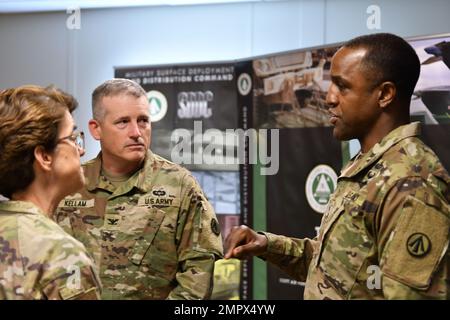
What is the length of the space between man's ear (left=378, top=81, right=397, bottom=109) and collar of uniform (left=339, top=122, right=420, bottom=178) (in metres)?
0.09

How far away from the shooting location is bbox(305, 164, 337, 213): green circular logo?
429 centimetres

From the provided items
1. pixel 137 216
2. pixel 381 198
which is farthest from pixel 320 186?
pixel 381 198

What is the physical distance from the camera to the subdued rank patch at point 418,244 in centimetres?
176

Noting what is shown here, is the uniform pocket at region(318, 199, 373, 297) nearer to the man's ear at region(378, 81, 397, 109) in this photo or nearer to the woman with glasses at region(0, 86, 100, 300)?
the man's ear at region(378, 81, 397, 109)

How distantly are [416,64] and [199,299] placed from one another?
112 cm

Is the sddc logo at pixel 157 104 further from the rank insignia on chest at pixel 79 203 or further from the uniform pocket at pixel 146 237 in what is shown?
the uniform pocket at pixel 146 237

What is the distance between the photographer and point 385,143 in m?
1.99

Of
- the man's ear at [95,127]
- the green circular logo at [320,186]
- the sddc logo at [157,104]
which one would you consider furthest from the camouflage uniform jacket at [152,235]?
the sddc logo at [157,104]

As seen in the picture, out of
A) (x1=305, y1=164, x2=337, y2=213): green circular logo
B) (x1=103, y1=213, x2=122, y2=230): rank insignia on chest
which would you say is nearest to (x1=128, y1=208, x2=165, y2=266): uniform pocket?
(x1=103, y1=213, x2=122, y2=230): rank insignia on chest

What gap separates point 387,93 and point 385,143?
0.15 metres

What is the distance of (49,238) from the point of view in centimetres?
164

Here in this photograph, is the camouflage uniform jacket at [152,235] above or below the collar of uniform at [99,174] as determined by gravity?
below
